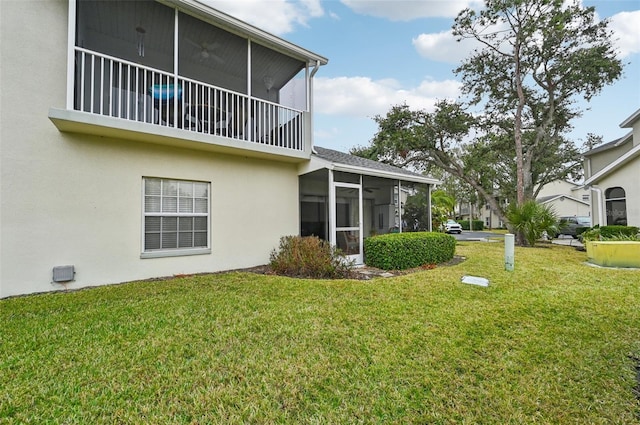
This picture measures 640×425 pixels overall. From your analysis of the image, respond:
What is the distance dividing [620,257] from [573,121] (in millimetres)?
14258

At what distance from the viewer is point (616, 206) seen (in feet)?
40.8

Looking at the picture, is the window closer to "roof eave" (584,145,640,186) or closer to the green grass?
the green grass

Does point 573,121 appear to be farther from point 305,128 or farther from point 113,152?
point 113,152

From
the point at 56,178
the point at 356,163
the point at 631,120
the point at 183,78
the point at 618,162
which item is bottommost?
the point at 56,178

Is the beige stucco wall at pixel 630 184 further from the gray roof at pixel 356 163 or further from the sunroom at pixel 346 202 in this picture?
the sunroom at pixel 346 202

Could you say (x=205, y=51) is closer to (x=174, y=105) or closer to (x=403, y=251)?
(x=174, y=105)

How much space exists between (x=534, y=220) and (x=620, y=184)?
11.7ft

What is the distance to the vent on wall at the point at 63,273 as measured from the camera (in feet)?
17.6

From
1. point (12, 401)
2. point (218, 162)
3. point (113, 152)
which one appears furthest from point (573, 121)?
point (12, 401)

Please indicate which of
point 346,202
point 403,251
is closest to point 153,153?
point 346,202

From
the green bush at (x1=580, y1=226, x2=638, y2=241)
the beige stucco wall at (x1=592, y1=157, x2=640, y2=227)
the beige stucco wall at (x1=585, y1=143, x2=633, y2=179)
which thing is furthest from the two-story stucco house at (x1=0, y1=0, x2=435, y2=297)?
the beige stucco wall at (x1=585, y1=143, x2=633, y2=179)

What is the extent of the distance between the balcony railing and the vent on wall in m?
3.01

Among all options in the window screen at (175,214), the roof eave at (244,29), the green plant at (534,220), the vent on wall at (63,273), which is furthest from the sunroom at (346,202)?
the green plant at (534,220)

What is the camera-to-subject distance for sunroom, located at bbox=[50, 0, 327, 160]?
18.9 feet
